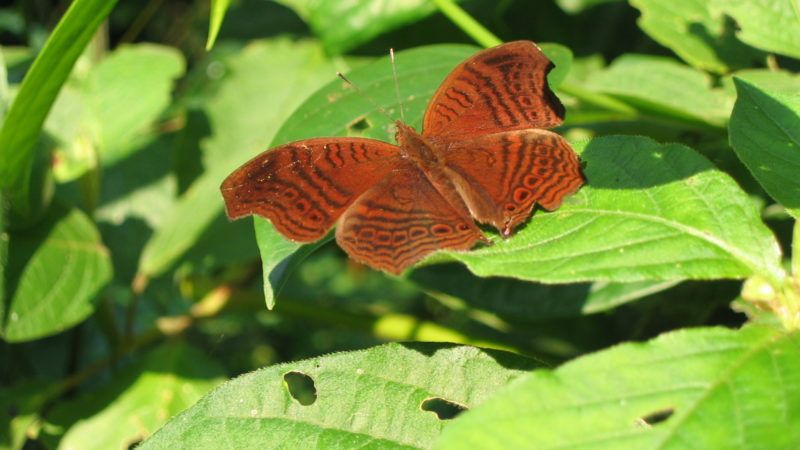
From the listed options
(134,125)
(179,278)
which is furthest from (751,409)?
(134,125)

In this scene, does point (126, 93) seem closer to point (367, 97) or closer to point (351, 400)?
point (367, 97)

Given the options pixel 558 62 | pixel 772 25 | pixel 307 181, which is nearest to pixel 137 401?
pixel 307 181

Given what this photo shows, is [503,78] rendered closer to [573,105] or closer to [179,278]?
[573,105]

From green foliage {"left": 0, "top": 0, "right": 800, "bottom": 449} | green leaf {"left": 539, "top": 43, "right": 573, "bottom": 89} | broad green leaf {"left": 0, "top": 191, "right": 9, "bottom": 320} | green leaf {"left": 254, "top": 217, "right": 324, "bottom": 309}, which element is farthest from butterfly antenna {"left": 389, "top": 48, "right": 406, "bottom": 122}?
broad green leaf {"left": 0, "top": 191, "right": 9, "bottom": 320}

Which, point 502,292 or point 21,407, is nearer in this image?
point 502,292

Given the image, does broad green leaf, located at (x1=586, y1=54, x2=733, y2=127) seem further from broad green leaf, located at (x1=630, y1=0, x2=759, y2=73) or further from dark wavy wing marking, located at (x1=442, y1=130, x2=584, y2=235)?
dark wavy wing marking, located at (x1=442, y1=130, x2=584, y2=235)

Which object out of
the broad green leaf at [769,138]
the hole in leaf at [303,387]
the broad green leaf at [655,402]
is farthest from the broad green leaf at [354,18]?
the broad green leaf at [655,402]

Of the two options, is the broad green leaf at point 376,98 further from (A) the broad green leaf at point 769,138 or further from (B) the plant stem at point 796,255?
(B) the plant stem at point 796,255
